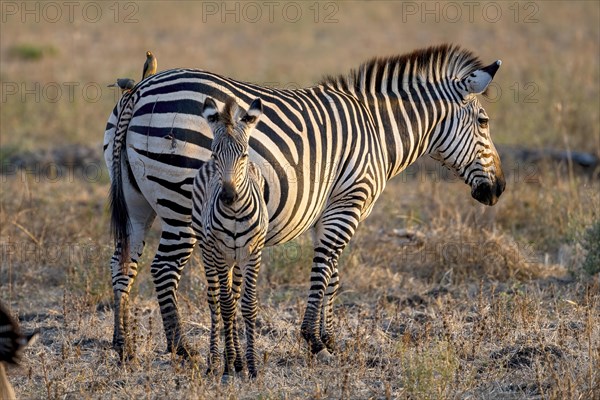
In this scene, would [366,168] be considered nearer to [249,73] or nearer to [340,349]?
[340,349]

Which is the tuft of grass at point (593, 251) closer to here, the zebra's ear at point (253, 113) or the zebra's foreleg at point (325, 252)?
the zebra's foreleg at point (325, 252)

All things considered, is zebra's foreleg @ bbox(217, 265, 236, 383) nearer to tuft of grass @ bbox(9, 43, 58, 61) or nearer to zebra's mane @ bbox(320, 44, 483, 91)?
zebra's mane @ bbox(320, 44, 483, 91)

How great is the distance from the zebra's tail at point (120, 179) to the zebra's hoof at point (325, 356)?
1.68 metres

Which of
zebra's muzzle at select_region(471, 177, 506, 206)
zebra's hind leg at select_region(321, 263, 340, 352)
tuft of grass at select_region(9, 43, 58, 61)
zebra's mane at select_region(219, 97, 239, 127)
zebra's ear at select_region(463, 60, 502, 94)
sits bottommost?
zebra's hind leg at select_region(321, 263, 340, 352)

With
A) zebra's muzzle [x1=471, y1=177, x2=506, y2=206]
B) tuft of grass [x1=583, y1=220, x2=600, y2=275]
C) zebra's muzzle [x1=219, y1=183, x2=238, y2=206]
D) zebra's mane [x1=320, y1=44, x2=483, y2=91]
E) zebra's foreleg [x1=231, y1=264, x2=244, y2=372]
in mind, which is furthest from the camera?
tuft of grass [x1=583, y1=220, x2=600, y2=275]

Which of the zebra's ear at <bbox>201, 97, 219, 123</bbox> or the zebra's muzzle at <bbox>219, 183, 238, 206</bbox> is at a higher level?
the zebra's ear at <bbox>201, 97, 219, 123</bbox>

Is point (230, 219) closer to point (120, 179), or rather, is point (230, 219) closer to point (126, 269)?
point (120, 179)

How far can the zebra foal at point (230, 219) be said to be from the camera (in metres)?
5.17

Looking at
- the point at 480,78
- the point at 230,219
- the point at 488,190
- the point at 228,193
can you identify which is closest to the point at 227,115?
the point at 228,193

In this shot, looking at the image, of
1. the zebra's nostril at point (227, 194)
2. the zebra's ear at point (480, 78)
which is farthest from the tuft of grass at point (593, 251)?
the zebra's nostril at point (227, 194)

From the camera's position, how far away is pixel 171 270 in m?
6.07

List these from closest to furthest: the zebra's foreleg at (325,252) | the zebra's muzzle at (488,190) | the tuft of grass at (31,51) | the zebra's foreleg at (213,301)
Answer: the zebra's foreleg at (213,301) < the zebra's foreleg at (325,252) < the zebra's muzzle at (488,190) < the tuft of grass at (31,51)

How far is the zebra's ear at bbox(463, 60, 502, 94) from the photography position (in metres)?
7.09

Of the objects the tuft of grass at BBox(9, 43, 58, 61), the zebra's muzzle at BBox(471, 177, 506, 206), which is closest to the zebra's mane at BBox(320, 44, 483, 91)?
Result: the zebra's muzzle at BBox(471, 177, 506, 206)
